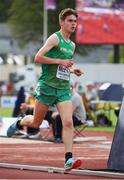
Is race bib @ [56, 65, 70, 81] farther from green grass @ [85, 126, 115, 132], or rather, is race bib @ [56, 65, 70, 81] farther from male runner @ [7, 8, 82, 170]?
green grass @ [85, 126, 115, 132]

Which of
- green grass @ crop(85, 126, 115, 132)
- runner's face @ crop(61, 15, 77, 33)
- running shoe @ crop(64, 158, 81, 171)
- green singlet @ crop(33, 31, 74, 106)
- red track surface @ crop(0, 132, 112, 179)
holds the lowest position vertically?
green grass @ crop(85, 126, 115, 132)

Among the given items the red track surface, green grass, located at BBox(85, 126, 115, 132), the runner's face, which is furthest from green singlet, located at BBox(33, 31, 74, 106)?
green grass, located at BBox(85, 126, 115, 132)

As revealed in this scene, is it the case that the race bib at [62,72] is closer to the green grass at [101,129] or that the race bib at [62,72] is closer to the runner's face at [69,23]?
the runner's face at [69,23]

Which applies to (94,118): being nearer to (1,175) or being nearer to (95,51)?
(1,175)

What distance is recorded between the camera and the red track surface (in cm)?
1072

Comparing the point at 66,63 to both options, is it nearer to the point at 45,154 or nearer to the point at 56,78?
the point at 56,78

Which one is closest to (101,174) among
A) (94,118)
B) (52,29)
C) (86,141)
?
(86,141)

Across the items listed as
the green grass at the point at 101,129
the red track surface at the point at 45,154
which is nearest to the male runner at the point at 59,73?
the red track surface at the point at 45,154

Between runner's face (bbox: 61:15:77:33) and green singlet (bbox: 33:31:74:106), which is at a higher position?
runner's face (bbox: 61:15:77:33)

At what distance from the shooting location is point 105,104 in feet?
91.1

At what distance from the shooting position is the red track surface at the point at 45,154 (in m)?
10.7

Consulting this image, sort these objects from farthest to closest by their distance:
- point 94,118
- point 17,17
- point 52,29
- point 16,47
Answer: point 16,47 < point 17,17 < point 52,29 < point 94,118

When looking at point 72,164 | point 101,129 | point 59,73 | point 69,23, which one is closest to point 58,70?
point 59,73

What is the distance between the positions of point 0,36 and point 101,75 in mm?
36303
